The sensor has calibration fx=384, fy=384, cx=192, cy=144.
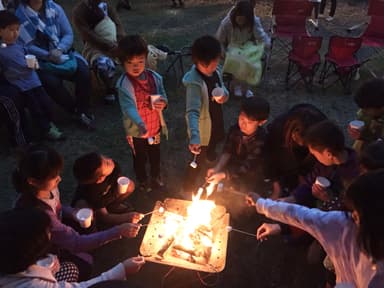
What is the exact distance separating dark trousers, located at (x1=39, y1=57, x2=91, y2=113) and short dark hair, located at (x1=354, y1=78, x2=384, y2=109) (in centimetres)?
356

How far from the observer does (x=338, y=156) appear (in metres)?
3.05

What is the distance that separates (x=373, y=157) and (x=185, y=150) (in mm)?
2706

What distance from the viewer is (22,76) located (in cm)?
468

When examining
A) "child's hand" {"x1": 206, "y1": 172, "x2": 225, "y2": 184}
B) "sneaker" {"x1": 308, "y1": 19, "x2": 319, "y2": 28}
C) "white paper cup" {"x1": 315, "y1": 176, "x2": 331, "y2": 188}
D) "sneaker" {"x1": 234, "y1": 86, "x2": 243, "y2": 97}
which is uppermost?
"white paper cup" {"x1": 315, "y1": 176, "x2": 331, "y2": 188}

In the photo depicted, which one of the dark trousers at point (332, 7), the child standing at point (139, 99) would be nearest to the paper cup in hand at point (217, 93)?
the child standing at point (139, 99)

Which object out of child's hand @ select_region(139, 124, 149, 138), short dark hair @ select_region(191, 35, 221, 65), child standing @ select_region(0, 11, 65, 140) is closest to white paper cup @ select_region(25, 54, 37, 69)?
child standing @ select_region(0, 11, 65, 140)

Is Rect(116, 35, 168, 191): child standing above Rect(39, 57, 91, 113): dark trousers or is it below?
above

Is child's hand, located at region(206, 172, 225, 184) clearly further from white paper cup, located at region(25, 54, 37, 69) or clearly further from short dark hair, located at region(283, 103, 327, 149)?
white paper cup, located at region(25, 54, 37, 69)

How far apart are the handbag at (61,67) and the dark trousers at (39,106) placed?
1.28ft

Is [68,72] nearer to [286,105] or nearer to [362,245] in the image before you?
[286,105]

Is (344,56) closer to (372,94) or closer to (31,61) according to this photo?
(372,94)

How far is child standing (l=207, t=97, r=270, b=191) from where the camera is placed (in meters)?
3.51

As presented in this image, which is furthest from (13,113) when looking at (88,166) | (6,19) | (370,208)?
(370,208)

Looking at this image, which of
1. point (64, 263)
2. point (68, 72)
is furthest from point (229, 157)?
point (68, 72)
